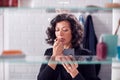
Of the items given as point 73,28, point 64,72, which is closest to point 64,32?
point 73,28

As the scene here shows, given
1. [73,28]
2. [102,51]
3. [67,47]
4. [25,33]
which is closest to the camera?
[102,51]

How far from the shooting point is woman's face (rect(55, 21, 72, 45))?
3.95 ft

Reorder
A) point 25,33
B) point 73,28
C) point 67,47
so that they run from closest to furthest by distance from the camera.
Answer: point 67,47
point 73,28
point 25,33

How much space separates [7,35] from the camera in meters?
1.58

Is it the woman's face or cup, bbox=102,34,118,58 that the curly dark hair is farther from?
cup, bbox=102,34,118,58

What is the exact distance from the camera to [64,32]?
1225 millimetres

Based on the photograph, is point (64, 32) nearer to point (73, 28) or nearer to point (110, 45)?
point (73, 28)

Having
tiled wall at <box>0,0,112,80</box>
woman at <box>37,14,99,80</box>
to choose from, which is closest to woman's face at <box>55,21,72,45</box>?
woman at <box>37,14,99,80</box>

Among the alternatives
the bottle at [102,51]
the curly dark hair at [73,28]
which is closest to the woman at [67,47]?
the curly dark hair at [73,28]

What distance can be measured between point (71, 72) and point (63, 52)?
152mm

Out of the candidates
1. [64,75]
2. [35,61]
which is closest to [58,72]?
[64,75]

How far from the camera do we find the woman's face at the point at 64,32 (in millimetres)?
1204

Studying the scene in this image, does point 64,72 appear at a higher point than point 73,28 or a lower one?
lower

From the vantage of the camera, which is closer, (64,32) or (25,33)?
(64,32)
